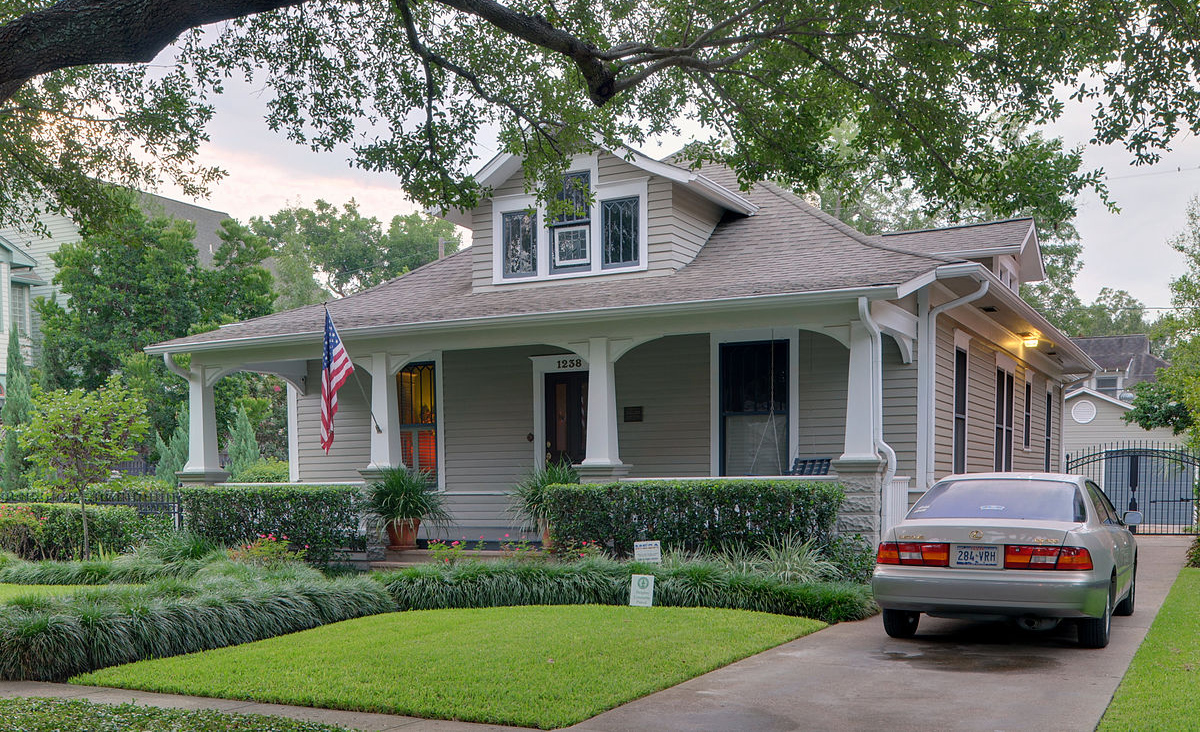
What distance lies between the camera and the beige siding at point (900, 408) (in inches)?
521

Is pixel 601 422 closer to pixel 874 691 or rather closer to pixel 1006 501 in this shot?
pixel 1006 501

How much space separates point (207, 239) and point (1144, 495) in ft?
101

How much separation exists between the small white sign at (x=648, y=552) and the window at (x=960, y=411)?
5.82m

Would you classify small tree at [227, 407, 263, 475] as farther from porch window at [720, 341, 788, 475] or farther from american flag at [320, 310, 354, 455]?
porch window at [720, 341, 788, 475]

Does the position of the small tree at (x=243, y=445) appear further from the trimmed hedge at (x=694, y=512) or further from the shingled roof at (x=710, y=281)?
the trimmed hedge at (x=694, y=512)

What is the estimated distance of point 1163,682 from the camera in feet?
21.7

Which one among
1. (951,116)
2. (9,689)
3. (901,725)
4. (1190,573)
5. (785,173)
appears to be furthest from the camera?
(1190,573)

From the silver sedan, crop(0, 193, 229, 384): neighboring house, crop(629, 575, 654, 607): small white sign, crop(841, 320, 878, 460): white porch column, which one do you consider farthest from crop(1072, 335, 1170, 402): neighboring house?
crop(629, 575, 654, 607): small white sign

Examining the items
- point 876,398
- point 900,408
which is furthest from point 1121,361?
point 876,398

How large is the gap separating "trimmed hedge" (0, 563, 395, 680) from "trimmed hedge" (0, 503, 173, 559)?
6122mm

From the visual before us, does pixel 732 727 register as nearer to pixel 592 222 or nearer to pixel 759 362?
pixel 759 362

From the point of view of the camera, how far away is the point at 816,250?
45.2ft

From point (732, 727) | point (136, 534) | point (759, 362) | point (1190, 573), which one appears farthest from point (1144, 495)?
point (732, 727)

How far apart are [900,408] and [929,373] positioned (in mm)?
564
